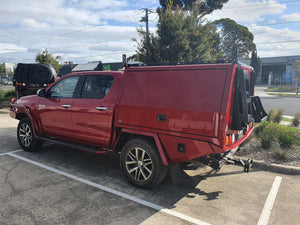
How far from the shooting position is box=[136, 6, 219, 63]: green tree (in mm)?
9234

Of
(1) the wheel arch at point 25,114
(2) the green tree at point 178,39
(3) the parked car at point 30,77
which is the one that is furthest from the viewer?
(3) the parked car at point 30,77

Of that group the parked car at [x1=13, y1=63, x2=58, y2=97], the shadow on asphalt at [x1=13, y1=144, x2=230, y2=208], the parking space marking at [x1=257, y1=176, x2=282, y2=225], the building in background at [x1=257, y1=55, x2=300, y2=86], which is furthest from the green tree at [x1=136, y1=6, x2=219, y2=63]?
the building in background at [x1=257, y1=55, x2=300, y2=86]

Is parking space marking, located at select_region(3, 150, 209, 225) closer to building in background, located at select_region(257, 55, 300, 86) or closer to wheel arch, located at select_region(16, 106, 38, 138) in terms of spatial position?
wheel arch, located at select_region(16, 106, 38, 138)

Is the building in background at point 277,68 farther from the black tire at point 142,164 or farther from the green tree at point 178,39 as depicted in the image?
the black tire at point 142,164

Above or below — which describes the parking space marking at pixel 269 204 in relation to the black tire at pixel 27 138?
below

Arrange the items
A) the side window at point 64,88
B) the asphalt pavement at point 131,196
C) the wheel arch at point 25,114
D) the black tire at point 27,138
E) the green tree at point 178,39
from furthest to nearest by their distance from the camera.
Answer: the green tree at point 178,39, the black tire at point 27,138, the wheel arch at point 25,114, the side window at point 64,88, the asphalt pavement at point 131,196

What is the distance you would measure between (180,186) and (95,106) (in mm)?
2075

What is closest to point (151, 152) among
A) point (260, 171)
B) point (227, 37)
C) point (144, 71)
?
point (144, 71)

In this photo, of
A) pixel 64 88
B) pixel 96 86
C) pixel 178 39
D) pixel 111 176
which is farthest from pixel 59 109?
pixel 178 39

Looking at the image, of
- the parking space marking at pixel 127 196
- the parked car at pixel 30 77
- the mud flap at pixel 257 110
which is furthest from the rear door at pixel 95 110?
the parked car at pixel 30 77

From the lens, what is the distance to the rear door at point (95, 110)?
422 centimetres

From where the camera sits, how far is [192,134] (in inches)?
Answer: 131

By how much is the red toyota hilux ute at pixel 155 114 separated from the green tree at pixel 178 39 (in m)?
5.16

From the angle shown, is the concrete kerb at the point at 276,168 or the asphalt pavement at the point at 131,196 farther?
the concrete kerb at the point at 276,168
